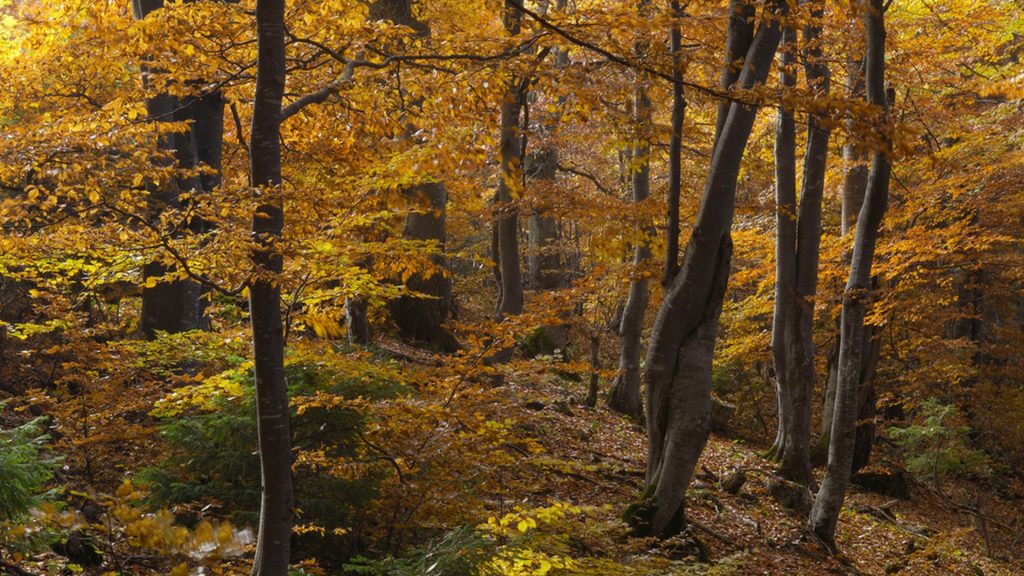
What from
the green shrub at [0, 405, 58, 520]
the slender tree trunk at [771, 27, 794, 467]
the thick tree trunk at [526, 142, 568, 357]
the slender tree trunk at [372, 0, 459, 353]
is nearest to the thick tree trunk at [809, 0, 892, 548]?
the slender tree trunk at [771, 27, 794, 467]

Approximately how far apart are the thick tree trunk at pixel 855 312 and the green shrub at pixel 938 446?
15.7 ft

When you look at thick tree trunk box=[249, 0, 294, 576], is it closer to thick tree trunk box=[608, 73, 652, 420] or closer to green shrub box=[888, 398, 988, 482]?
thick tree trunk box=[608, 73, 652, 420]

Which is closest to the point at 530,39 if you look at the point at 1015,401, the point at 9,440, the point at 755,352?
the point at 9,440

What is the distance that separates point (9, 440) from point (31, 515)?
670mm

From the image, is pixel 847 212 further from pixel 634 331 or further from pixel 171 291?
pixel 171 291

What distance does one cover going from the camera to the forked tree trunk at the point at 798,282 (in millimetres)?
10977

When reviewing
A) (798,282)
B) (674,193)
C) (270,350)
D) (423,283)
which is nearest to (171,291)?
(270,350)

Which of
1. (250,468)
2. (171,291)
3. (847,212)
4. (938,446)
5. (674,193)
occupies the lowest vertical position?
(938,446)

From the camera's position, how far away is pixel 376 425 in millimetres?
5590

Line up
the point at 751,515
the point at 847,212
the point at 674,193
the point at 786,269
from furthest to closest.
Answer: the point at 847,212 → the point at 786,269 → the point at 751,515 → the point at 674,193

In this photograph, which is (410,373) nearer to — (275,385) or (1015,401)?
(275,385)

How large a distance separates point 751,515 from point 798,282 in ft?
11.6

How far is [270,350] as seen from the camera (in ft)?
13.7

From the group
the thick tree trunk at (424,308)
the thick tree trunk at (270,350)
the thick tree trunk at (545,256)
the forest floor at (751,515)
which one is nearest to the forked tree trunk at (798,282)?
the forest floor at (751,515)
